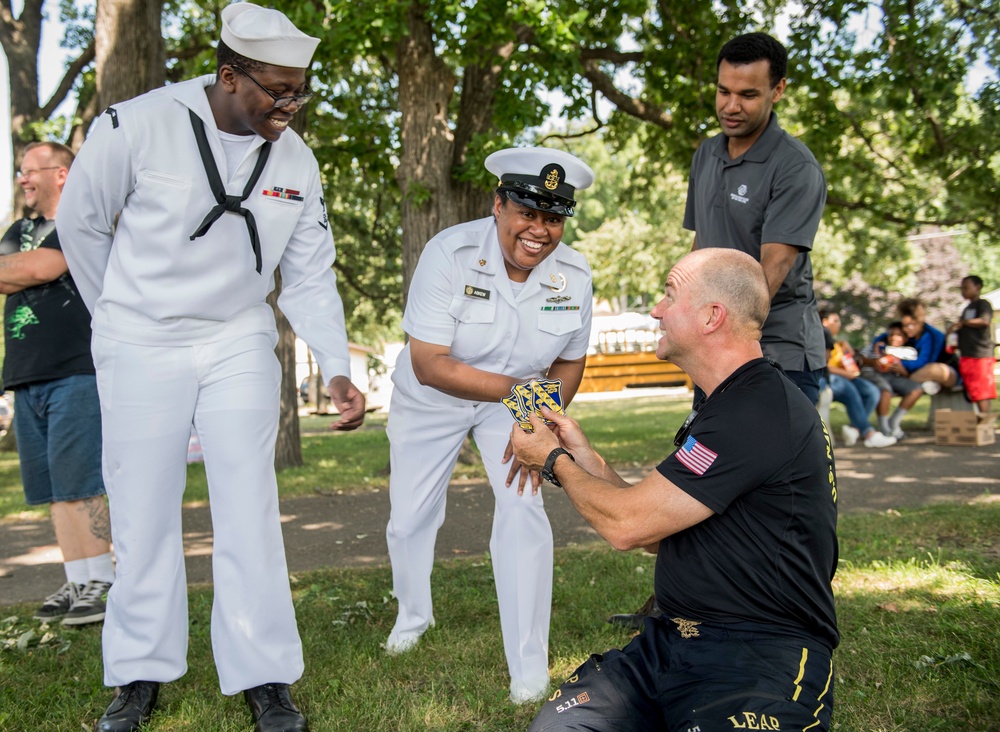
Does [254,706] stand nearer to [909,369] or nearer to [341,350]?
[341,350]

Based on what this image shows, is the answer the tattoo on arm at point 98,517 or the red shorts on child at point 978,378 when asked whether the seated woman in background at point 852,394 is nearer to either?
the red shorts on child at point 978,378

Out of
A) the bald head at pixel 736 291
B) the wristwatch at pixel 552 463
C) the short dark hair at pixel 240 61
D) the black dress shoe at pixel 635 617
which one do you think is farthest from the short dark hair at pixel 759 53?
the black dress shoe at pixel 635 617

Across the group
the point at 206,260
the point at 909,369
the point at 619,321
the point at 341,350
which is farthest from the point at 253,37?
the point at 619,321

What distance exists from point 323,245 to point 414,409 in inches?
35.8

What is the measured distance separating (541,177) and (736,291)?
5.14 feet

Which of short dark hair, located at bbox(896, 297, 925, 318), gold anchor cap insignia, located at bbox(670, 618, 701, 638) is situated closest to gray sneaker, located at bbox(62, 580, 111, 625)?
gold anchor cap insignia, located at bbox(670, 618, 701, 638)

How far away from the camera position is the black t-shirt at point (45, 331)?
5148 mm

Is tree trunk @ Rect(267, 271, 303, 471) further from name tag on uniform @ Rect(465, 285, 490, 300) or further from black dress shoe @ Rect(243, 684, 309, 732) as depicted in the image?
black dress shoe @ Rect(243, 684, 309, 732)

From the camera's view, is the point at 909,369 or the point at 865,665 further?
the point at 909,369

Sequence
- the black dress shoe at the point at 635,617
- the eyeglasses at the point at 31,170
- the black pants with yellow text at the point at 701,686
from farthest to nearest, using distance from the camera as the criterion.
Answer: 1. the eyeglasses at the point at 31,170
2. the black dress shoe at the point at 635,617
3. the black pants with yellow text at the point at 701,686

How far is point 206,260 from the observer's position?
3.58m

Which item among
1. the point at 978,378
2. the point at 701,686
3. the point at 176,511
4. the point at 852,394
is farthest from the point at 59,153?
the point at 978,378

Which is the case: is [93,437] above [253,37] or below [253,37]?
below

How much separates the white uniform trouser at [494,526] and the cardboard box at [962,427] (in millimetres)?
8500
